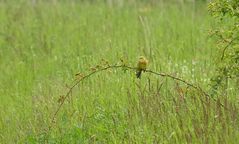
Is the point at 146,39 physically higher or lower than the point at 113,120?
higher

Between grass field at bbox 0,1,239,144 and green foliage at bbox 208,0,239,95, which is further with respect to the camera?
grass field at bbox 0,1,239,144

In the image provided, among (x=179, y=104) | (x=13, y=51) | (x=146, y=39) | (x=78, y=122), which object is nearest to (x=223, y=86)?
(x=179, y=104)

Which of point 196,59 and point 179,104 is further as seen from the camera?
point 196,59

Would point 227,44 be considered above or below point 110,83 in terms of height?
above

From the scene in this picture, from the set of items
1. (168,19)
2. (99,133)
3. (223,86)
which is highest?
(168,19)

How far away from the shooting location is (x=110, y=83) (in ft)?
17.2

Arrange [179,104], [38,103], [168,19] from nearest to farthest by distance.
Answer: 1. [179,104]
2. [38,103]
3. [168,19]

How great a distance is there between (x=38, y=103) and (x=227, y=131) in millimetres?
1924

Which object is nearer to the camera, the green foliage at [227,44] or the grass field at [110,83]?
the green foliage at [227,44]

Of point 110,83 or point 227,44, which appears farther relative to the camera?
point 110,83

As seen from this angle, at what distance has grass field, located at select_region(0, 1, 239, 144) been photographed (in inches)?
166

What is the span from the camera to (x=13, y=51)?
778cm

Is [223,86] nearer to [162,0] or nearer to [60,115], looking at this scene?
[60,115]

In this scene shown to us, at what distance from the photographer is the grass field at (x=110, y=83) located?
4.22 m
